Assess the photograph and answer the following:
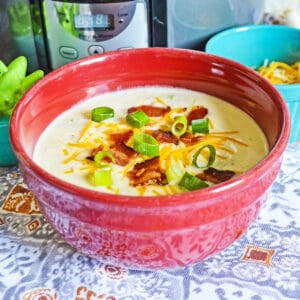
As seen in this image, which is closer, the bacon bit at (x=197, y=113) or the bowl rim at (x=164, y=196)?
the bowl rim at (x=164, y=196)

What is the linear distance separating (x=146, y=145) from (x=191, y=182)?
0.11 m

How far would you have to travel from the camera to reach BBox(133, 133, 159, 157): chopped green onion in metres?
0.88

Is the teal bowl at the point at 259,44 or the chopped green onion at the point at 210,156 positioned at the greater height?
the chopped green onion at the point at 210,156

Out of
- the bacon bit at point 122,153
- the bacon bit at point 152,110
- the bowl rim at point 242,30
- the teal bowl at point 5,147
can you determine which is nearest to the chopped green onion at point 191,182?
the bacon bit at point 122,153

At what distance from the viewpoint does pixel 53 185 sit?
28.2 inches

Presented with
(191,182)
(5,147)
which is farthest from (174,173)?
(5,147)

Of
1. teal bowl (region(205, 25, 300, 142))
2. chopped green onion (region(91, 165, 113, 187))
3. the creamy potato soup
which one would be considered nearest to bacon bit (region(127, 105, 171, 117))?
the creamy potato soup

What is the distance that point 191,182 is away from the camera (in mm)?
810

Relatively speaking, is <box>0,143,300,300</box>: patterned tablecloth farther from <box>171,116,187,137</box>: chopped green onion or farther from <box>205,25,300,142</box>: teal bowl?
<box>205,25,300,142</box>: teal bowl

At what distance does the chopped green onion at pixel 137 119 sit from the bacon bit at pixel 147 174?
11cm

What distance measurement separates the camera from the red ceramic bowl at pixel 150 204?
0.70m

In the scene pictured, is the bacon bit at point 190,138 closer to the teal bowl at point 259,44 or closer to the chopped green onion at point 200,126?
the chopped green onion at point 200,126

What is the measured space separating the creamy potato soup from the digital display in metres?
0.21

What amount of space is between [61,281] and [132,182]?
0.18 meters
